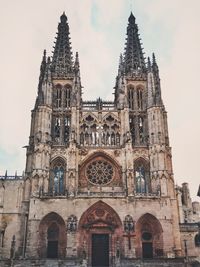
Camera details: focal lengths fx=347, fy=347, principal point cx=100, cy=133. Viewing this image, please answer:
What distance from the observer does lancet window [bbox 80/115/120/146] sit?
3356 centimetres

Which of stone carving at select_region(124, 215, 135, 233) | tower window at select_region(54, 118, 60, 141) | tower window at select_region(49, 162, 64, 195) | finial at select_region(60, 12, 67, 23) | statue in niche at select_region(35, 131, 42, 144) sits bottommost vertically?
stone carving at select_region(124, 215, 135, 233)

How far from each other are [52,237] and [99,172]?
23.8 ft

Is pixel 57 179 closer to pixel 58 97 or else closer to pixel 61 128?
pixel 61 128

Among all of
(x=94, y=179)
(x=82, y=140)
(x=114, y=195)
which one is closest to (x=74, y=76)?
(x=82, y=140)

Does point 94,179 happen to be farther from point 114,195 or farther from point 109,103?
point 109,103

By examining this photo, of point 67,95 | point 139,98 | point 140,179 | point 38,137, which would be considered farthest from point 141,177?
point 67,95

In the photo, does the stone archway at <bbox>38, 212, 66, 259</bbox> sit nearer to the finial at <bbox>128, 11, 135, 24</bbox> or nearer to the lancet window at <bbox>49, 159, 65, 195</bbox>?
the lancet window at <bbox>49, 159, 65, 195</bbox>

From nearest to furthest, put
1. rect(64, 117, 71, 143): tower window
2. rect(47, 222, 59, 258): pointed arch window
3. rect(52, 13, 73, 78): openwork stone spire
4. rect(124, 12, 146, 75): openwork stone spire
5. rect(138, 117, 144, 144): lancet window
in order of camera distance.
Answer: rect(47, 222, 59, 258): pointed arch window, rect(64, 117, 71, 143): tower window, rect(138, 117, 144, 144): lancet window, rect(52, 13, 73, 78): openwork stone spire, rect(124, 12, 146, 75): openwork stone spire

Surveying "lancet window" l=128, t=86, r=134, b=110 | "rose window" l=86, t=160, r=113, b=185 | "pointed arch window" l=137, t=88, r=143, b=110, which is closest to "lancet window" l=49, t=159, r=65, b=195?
"rose window" l=86, t=160, r=113, b=185

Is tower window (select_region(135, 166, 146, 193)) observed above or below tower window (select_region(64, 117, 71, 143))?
below

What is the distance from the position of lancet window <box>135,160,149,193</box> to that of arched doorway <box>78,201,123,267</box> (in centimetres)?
380

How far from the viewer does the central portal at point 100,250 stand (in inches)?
1142

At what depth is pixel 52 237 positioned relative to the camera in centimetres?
2989

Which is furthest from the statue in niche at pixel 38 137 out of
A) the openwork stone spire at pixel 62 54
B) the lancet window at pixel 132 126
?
the lancet window at pixel 132 126
